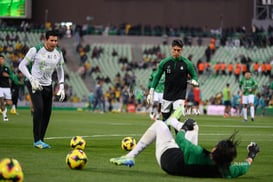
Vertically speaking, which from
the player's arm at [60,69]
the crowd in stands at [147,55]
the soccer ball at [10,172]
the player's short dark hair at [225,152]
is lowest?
the crowd in stands at [147,55]

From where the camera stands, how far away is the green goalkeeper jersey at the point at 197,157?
37.8 feet

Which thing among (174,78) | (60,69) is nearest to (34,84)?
(60,69)

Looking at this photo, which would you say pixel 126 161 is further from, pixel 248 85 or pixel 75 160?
pixel 248 85

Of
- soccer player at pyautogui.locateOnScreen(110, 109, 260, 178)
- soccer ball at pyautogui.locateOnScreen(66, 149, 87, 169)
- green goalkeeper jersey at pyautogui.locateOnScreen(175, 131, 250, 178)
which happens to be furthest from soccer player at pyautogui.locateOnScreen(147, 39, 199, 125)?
green goalkeeper jersey at pyautogui.locateOnScreen(175, 131, 250, 178)

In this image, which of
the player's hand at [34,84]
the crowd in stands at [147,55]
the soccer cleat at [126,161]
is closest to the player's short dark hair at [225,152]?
the soccer cleat at [126,161]

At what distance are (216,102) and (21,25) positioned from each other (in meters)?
19.4

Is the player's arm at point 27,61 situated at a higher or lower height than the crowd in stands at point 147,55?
higher

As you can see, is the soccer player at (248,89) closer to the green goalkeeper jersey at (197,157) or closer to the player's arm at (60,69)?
the player's arm at (60,69)

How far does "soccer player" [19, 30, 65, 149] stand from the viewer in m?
17.5

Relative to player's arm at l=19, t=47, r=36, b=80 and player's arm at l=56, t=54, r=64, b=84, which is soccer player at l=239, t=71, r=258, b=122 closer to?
player's arm at l=56, t=54, r=64, b=84

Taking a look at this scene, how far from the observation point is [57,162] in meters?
14.4

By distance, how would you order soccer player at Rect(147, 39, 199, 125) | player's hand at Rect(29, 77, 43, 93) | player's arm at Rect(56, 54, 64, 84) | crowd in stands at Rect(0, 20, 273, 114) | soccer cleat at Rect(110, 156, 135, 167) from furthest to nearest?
1. crowd in stands at Rect(0, 20, 273, 114)
2. soccer player at Rect(147, 39, 199, 125)
3. player's arm at Rect(56, 54, 64, 84)
4. player's hand at Rect(29, 77, 43, 93)
5. soccer cleat at Rect(110, 156, 135, 167)

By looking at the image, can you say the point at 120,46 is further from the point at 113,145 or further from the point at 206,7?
the point at 113,145

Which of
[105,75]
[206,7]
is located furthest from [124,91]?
[206,7]
